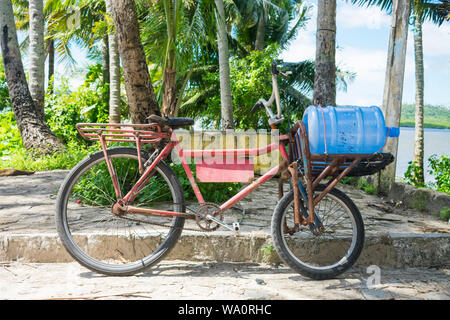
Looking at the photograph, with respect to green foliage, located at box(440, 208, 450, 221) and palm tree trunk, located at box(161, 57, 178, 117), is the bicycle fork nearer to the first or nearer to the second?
green foliage, located at box(440, 208, 450, 221)

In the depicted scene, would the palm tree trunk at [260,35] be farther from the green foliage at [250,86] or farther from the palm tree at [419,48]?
the palm tree at [419,48]

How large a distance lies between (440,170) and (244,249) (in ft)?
23.1

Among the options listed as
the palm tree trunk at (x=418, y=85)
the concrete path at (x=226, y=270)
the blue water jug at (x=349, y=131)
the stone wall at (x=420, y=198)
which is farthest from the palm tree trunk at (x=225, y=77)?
the palm tree trunk at (x=418, y=85)

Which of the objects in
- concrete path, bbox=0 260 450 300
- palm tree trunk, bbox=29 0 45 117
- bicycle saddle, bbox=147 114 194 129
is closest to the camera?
concrete path, bbox=0 260 450 300

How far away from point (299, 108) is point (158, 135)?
1917 cm

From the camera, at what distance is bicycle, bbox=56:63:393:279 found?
3.00m

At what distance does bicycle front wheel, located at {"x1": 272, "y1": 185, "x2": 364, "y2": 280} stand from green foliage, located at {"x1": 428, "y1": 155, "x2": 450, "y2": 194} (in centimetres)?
574

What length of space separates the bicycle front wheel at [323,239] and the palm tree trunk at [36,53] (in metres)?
7.99

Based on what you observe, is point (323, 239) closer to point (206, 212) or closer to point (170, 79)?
point (206, 212)

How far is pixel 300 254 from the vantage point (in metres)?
3.37

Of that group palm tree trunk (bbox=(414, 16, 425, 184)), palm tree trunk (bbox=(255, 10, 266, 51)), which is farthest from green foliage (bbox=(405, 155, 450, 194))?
palm tree trunk (bbox=(255, 10, 266, 51))
